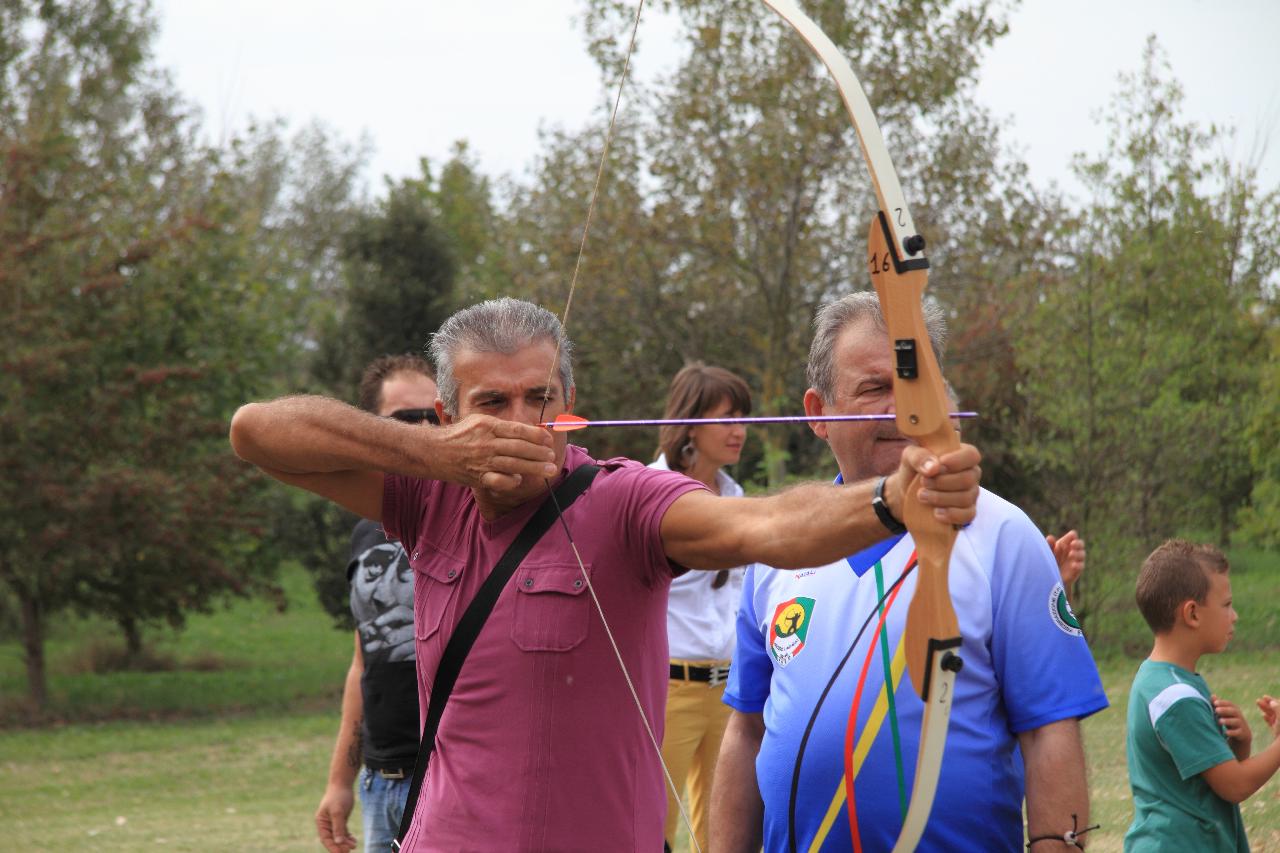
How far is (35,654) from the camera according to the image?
1469 cm

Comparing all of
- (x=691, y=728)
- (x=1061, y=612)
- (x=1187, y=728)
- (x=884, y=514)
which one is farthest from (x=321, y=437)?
(x=691, y=728)

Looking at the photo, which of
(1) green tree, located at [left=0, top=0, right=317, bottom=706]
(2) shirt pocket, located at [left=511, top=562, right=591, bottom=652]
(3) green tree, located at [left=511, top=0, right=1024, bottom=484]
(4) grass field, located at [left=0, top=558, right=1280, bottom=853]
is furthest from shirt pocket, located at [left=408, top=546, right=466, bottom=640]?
(1) green tree, located at [left=0, top=0, right=317, bottom=706]

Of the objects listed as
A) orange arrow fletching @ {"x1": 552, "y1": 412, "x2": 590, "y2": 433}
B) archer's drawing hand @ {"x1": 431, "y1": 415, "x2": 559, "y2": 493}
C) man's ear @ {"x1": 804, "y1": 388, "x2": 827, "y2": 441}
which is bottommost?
archer's drawing hand @ {"x1": 431, "y1": 415, "x2": 559, "y2": 493}

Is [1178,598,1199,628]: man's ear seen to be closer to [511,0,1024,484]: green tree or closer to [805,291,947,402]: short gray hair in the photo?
[805,291,947,402]: short gray hair

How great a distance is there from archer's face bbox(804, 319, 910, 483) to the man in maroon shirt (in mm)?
358

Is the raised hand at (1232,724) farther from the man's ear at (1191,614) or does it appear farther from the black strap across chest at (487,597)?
the black strap across chest at (487,597)

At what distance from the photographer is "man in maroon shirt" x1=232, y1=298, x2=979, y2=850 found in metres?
2.07

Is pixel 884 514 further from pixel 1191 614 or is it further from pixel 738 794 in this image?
pixel 1191 614

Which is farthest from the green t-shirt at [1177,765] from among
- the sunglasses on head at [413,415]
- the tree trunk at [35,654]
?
the tree trunk at [35,654]

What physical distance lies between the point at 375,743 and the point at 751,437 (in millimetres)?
10604

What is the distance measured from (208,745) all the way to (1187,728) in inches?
450

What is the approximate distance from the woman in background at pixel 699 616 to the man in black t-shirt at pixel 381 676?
123cm

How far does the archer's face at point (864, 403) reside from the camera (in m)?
2.34

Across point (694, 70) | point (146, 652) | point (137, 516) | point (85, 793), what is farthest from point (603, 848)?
point (146, 652)
